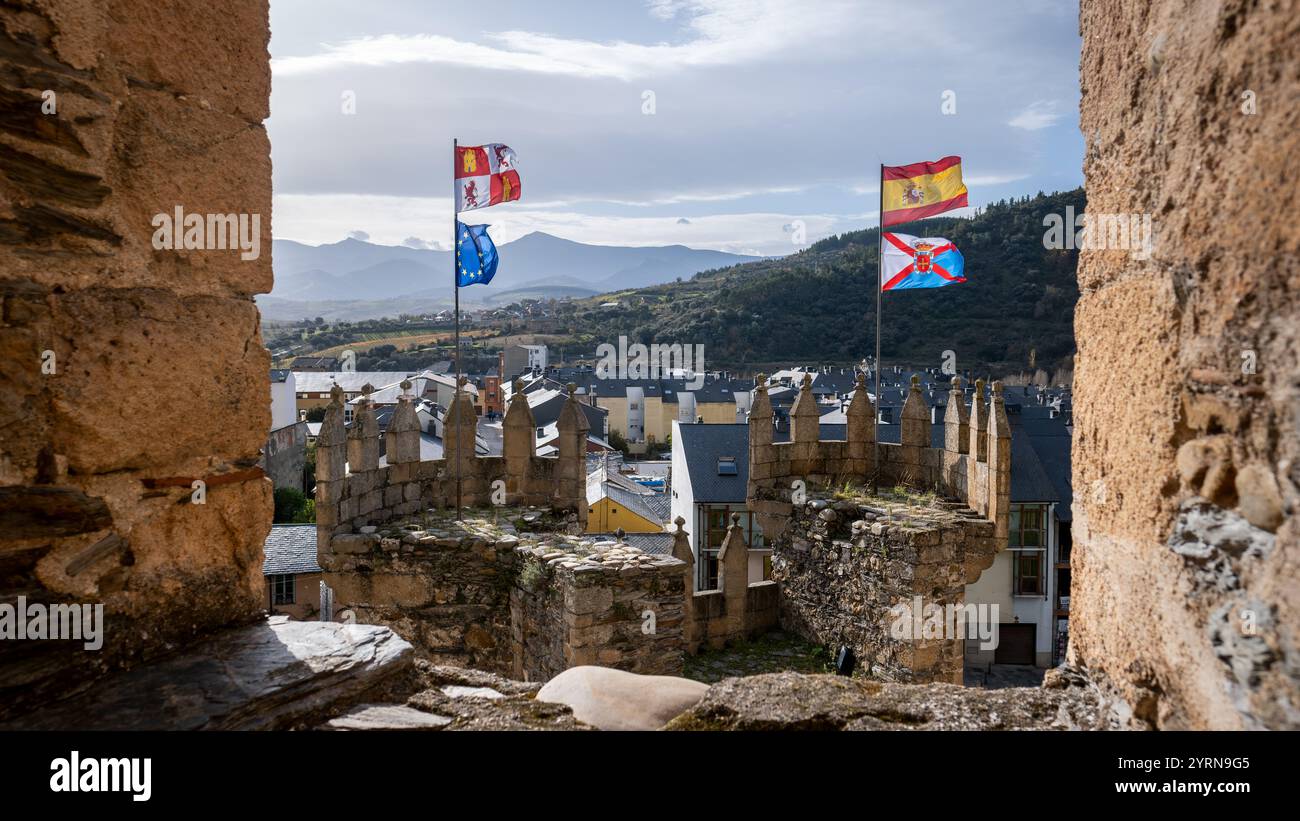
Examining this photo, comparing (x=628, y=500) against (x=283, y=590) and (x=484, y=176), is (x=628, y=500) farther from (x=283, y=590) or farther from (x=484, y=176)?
(x=484, y=176)

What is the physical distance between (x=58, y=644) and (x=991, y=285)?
79.3 meters

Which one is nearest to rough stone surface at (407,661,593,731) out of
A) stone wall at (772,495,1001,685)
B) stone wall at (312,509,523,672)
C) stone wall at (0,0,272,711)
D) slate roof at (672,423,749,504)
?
stone wall at (0,0,272,711)

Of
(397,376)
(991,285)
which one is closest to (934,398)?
(991,285)

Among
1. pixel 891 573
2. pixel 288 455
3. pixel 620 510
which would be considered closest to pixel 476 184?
pixel 891 573

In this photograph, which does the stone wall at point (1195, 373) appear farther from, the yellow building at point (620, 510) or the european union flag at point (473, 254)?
the yellow building at point (620, 510)

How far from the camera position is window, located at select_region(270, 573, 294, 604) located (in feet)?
81.6

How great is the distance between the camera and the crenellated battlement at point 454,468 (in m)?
10.6

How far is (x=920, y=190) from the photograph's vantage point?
13.1m

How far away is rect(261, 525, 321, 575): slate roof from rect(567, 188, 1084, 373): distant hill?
49551 millimetres

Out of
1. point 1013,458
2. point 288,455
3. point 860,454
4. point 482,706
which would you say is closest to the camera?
point 482,706

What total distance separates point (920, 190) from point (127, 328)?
1162 centimetres

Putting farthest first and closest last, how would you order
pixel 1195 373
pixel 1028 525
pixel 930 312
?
1. pixel 930 312
2. pixel 1028 525
3. pixel 1195 373

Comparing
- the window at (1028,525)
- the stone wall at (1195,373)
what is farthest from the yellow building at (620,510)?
the stone wall at (1195,373)
